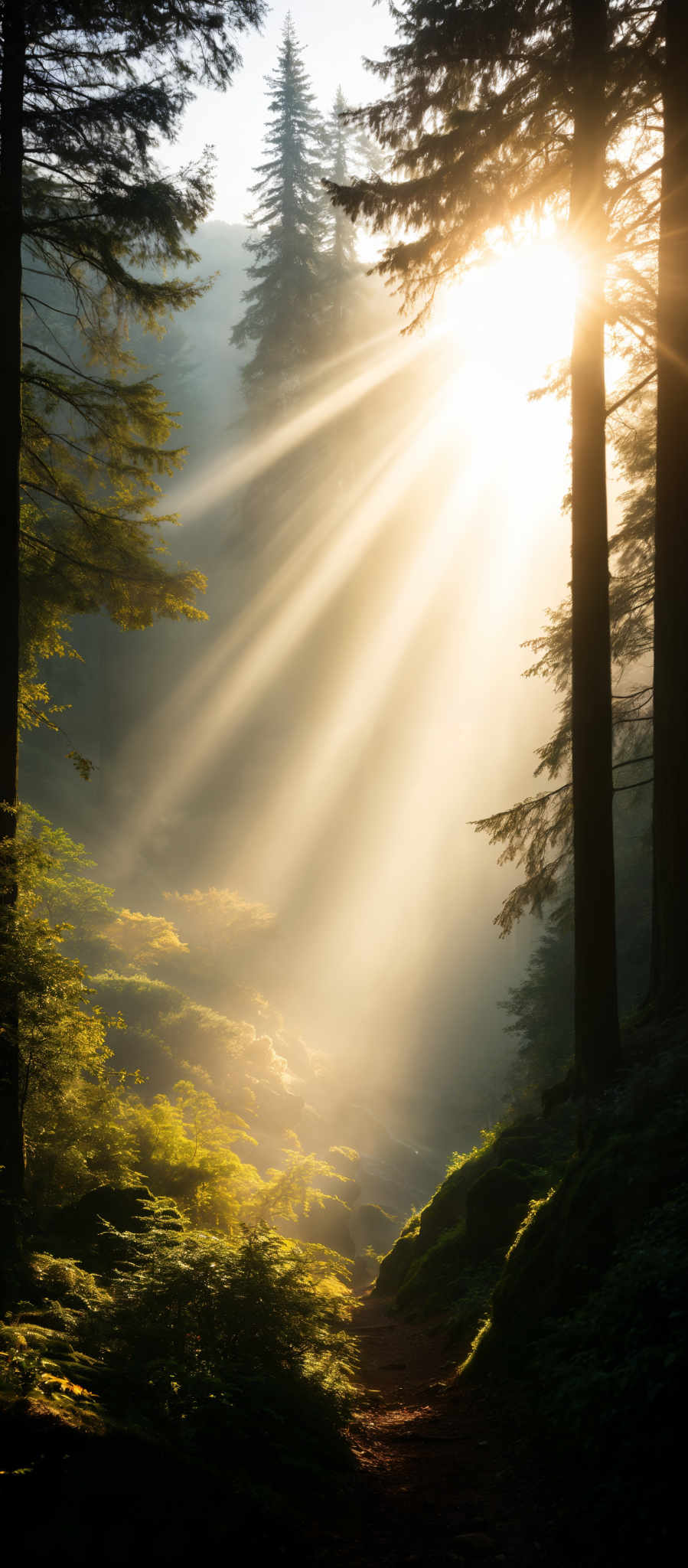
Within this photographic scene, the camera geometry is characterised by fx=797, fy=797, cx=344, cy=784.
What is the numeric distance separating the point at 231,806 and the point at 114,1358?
37453mm

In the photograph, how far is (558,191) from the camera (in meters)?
7.93

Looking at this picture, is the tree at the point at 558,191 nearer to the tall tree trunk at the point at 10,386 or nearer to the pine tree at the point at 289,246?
the tall tree trunk at the point at 10,386

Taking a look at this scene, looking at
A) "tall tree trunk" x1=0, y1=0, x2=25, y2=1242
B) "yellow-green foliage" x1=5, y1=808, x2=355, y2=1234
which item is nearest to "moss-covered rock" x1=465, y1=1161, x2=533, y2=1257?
"yellow-green foliage" x1=5, y1=808, x2=355, y2=1234

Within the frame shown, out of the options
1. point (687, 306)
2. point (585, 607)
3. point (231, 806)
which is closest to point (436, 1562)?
point (585, 607)

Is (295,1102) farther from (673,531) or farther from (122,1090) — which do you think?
(673,531)

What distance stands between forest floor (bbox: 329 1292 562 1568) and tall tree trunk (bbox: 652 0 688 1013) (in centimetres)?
335

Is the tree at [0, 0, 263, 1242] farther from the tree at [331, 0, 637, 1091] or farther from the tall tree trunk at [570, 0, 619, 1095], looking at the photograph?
the tall tree trunk at [570, 0, 619, 1095]

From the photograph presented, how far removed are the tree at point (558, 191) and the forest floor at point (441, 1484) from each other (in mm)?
2540

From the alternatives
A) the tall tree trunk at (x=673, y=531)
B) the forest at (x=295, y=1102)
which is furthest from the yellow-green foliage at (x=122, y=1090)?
the tall tree trunk at (x=673, y=531)

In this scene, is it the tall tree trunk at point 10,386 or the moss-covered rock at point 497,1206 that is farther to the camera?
the moss-covered rock at point 497,1206

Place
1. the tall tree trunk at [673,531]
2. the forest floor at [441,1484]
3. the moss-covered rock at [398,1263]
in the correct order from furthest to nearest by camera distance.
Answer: the moss-covered rock at [398,1263], the tall tree trunk at [673,531], the forest floor at [441,1484]

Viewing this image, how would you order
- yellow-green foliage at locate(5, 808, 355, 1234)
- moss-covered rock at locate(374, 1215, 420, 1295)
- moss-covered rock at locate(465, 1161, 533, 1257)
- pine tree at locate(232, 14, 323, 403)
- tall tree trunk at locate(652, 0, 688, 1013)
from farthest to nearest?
pine tree at locate(232, 14, 323, 403) < moss-covered rock at locate(374, 1215, 420, 1295) < moss-covered rock at locate(465, 1161, 533, 1257) < tall tree trunk at locate(652, 0, 688, 1013) < yellow-green foliage at locate(5, 808, 355, 1234)

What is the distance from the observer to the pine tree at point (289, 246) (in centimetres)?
3241

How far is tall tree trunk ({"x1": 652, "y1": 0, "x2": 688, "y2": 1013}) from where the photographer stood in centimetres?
649
